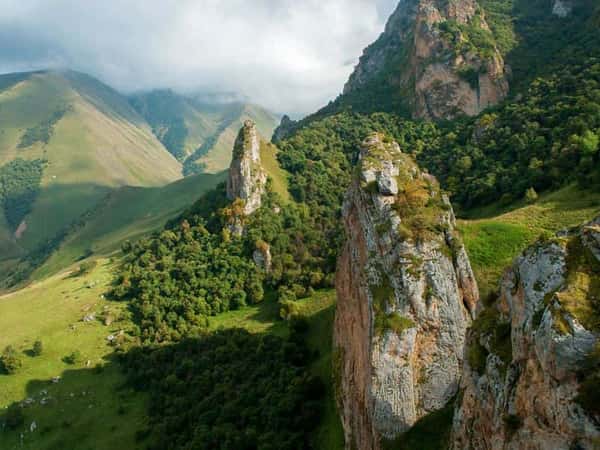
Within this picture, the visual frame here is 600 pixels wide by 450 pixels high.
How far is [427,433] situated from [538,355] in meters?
13.7

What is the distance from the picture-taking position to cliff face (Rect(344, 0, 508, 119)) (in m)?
102

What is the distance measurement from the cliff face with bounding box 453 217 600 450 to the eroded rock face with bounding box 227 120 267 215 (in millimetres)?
83914

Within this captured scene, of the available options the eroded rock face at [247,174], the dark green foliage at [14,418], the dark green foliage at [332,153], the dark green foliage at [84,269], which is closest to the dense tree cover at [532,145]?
the dark green foliage at [332,153]

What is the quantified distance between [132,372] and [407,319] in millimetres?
60512

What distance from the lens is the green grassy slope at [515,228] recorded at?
36312 mm

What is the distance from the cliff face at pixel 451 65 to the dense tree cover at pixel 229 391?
85144mm

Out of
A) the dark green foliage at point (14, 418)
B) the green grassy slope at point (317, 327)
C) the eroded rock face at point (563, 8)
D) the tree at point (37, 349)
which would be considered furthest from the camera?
the eroded rock face at point (563, 8)

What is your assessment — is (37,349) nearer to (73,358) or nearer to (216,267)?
(73,358)

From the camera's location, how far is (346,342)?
3534 cm

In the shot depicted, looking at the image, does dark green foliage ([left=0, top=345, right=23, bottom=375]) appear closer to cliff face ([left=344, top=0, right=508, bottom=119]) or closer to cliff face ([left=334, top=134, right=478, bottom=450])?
cliff face ([left=334, top=134, right=478, bottom=450])

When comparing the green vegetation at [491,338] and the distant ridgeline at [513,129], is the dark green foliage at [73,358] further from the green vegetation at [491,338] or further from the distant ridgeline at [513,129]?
the green vegetation at [491,338]

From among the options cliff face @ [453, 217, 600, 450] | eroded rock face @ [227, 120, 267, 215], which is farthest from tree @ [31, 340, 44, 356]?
cliff face @ [453, 217, 600, 450]

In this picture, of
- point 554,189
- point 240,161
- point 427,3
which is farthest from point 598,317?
point 427,3

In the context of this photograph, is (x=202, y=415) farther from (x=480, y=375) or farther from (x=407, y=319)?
(x=480, y=375)
